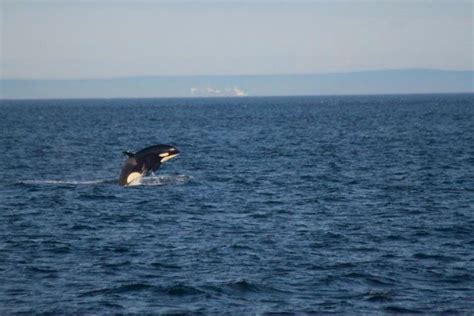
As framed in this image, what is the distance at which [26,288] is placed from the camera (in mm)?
20531

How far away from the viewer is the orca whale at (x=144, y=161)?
36.5m

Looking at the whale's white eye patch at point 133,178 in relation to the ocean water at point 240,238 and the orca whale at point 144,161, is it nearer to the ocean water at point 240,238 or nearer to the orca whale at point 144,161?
the orca whale at point 144,161

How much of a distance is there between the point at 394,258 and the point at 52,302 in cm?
916

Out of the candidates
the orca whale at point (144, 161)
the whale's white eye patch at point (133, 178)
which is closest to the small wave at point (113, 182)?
the whale's white eye patch at point (133, 178)

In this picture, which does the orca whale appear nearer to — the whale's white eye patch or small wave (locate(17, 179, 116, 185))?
the whale's white eye patch

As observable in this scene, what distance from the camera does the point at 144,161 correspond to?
36906 millimetres

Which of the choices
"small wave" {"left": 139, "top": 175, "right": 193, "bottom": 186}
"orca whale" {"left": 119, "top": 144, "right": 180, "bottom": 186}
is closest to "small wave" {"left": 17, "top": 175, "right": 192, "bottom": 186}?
"small wave" {"left": 139, "top": 175, "right": 193, "bottom": 186}

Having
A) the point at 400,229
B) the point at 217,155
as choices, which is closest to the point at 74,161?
the point at 217,155

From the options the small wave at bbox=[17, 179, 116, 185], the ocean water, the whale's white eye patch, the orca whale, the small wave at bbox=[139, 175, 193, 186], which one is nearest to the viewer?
the ocean water

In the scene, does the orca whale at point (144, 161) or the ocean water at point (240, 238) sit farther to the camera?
the orca whale at point (144, 161)

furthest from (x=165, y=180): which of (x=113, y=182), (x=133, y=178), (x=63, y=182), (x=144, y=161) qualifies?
(x=144, y=161)

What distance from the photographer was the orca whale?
120ft

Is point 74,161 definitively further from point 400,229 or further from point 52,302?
point 52,302

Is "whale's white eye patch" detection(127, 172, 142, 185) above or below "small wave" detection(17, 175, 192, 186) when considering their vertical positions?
above
